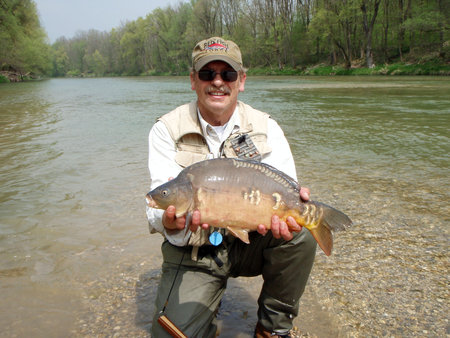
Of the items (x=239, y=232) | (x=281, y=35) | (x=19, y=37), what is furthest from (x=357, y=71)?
(x=239, y=232)

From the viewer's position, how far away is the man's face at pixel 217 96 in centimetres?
263

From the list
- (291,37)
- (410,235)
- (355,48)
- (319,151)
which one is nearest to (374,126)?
(319,151)

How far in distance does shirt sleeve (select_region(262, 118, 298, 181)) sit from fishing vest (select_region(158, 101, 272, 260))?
0.06 meters

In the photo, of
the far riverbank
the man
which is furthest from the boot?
the far riverbank

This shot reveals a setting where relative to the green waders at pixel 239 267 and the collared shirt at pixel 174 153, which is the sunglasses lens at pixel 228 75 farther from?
the green waders at pixel 239 267

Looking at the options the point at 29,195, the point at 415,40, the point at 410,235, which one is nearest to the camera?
the point at 410,235

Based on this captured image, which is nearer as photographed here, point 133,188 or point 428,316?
point 428,316

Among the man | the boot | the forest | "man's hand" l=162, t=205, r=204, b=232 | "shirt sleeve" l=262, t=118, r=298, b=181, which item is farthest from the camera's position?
the forest

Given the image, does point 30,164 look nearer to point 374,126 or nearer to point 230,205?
point 230,205

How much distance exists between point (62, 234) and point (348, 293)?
9.82ft

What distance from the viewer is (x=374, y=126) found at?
1004cm

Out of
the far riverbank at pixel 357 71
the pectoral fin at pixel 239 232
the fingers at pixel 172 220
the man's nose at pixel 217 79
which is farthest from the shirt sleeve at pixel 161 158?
the far riverbank at pixel 357 71

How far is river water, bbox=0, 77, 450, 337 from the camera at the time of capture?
105 inches

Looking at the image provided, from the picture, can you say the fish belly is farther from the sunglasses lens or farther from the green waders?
the sunglasses lens
